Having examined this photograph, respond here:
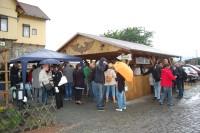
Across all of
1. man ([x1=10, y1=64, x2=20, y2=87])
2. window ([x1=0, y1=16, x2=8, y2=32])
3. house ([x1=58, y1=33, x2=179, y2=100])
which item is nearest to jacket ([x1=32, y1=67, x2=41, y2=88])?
man ([x1=10, y1=64, x2=20, y2=87])

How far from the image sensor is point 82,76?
16891 millimetres

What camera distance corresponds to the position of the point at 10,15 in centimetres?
3506

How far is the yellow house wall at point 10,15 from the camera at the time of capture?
113 feet

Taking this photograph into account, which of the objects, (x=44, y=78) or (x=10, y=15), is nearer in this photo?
(x=44, y=78)

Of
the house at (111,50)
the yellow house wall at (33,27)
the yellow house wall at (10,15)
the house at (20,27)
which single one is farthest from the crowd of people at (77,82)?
the yellow house wall at (33,27)

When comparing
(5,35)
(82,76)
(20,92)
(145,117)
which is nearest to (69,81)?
(82,76)

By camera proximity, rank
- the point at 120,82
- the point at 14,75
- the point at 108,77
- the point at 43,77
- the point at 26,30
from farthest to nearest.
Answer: the point at 26,30, the point at 14,75, the point at 108,77, the point at 43,77, the point at 120,82

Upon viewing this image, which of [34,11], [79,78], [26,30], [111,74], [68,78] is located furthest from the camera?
[34,11]

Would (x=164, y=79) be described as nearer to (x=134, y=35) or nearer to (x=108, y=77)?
(x=108, y=77)

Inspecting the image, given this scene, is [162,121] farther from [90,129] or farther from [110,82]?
[110,82]

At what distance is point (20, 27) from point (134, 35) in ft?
78.9

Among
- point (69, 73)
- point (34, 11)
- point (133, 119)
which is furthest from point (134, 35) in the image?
point (133, 119)

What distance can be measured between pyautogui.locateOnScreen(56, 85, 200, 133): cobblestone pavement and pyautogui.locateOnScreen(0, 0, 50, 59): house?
2031cm

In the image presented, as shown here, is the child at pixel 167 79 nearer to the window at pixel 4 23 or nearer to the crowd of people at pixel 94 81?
the crowd of people at pixel 94 81
